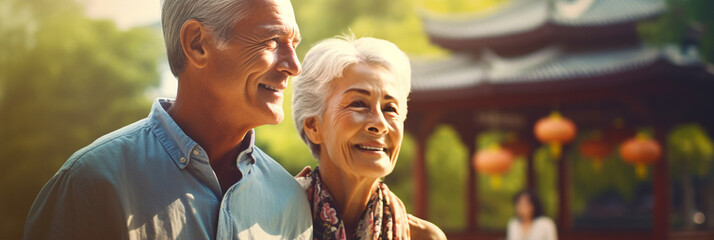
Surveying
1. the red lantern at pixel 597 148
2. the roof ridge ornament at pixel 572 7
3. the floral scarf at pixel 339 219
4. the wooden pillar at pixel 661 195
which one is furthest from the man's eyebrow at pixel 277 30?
the roof ridge ornament at pixel 572 7

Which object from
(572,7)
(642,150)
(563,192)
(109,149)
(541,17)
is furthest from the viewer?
(572,7)

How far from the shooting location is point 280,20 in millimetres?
1363

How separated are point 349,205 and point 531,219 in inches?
183

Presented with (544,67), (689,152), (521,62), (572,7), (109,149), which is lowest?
(109,149)

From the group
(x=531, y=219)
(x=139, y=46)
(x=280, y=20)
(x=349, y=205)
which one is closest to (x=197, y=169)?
(x=280, y=20)

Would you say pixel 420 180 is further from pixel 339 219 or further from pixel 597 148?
pixel 339 219

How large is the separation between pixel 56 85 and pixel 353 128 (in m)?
14.0

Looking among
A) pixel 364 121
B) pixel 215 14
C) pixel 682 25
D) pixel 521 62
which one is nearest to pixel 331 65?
pixel 364 121

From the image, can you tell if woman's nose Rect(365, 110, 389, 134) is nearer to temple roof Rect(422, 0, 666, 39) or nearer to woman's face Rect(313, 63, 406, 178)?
woman's face Rect(313, 63, 406, 178)

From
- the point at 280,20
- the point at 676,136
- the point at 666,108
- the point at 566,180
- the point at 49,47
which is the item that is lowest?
the point at 280,20

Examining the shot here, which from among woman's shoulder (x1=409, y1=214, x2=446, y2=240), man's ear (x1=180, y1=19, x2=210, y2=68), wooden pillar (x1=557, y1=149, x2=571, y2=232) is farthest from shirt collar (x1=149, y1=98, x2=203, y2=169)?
wooden pillar (x1=557, y1=149, x2=571, y2=232)

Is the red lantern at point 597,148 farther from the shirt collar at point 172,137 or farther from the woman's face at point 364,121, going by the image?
the shirt collar at point 172,137

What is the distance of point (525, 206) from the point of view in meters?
6.00

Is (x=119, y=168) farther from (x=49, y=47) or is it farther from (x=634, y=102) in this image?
(x=49, y=47)
